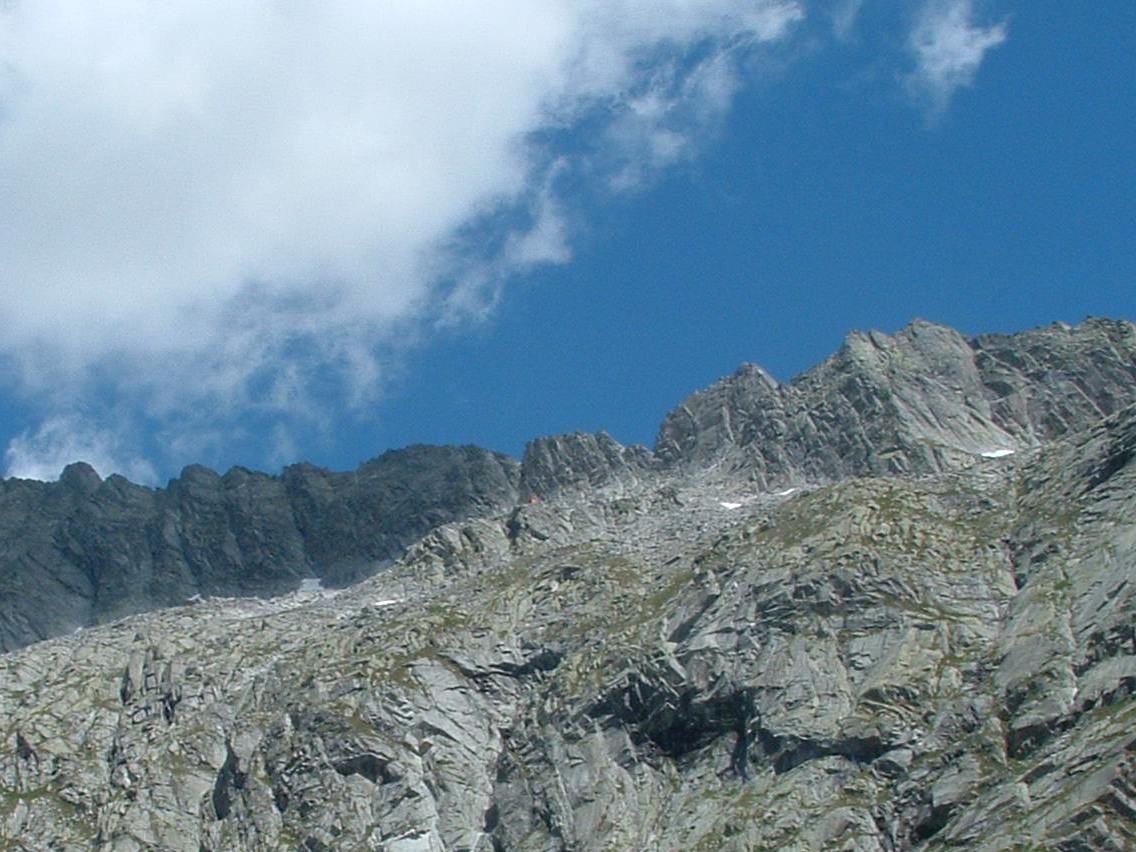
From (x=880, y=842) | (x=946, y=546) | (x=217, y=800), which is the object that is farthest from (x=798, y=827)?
(x=217, y=800)

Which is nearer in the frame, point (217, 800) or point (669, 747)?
point (669, 747)

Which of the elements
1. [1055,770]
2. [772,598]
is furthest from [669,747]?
[1055,770]

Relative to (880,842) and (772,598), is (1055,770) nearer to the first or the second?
(880,842)

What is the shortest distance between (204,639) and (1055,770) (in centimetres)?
10920

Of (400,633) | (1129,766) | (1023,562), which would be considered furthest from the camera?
(400,633)

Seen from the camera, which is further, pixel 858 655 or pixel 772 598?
pixel 772 598

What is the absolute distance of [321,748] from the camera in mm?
155250

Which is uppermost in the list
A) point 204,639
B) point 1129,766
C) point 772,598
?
point 204,639

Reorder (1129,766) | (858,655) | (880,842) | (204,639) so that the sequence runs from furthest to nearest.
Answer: (204,639) < (858,655) < (880,842) < (1129,766)

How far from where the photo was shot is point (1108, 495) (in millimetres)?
151375

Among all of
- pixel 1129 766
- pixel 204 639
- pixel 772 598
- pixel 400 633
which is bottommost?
pixel 1129 766

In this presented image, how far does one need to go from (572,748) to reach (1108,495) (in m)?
52.6

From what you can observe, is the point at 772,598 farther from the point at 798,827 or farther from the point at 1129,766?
the point at 1129,766

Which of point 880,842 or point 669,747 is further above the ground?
point 669,747
